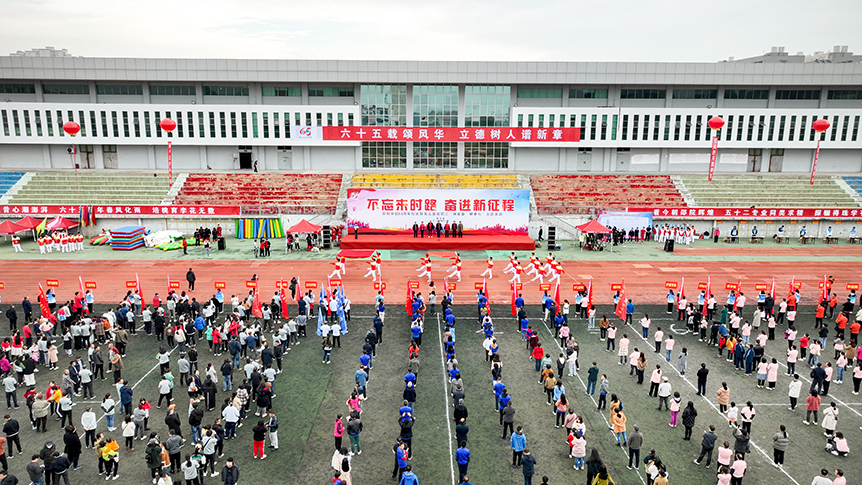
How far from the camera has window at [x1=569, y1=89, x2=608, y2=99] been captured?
5791 cm

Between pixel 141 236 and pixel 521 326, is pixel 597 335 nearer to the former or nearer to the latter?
pixel 521 326

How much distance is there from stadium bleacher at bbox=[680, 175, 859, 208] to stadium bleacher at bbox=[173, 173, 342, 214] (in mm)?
35045

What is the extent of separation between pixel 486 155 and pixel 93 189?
3897cm

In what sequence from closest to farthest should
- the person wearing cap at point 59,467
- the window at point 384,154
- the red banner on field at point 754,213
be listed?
1. the person wearing cap at point 59,467
2. the red banner on field at point 754,213
3. the window at point 384,154

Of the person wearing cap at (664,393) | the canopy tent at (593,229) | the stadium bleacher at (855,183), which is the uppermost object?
the stadium bleacher at (855,183)

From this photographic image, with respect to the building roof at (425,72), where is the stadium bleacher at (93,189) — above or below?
below

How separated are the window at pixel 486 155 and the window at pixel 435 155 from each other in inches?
55.2

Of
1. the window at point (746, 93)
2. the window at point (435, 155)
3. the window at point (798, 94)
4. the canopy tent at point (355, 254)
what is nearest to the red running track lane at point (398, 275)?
the canopy tent at point (355, 254)

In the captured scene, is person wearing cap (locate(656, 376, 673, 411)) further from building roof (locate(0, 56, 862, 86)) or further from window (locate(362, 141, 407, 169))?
building roof (locate(0, 56, 862, 86))

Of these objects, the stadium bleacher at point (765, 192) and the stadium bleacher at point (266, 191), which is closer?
the stadium bleacher at point (266, 191)

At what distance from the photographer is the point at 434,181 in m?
51.8

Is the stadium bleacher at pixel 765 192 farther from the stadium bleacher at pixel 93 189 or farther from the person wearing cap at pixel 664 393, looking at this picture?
the stadium bleacher at pixel 93 189

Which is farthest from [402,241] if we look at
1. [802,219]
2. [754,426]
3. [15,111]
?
[15,111]

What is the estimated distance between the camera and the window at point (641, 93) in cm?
5801
